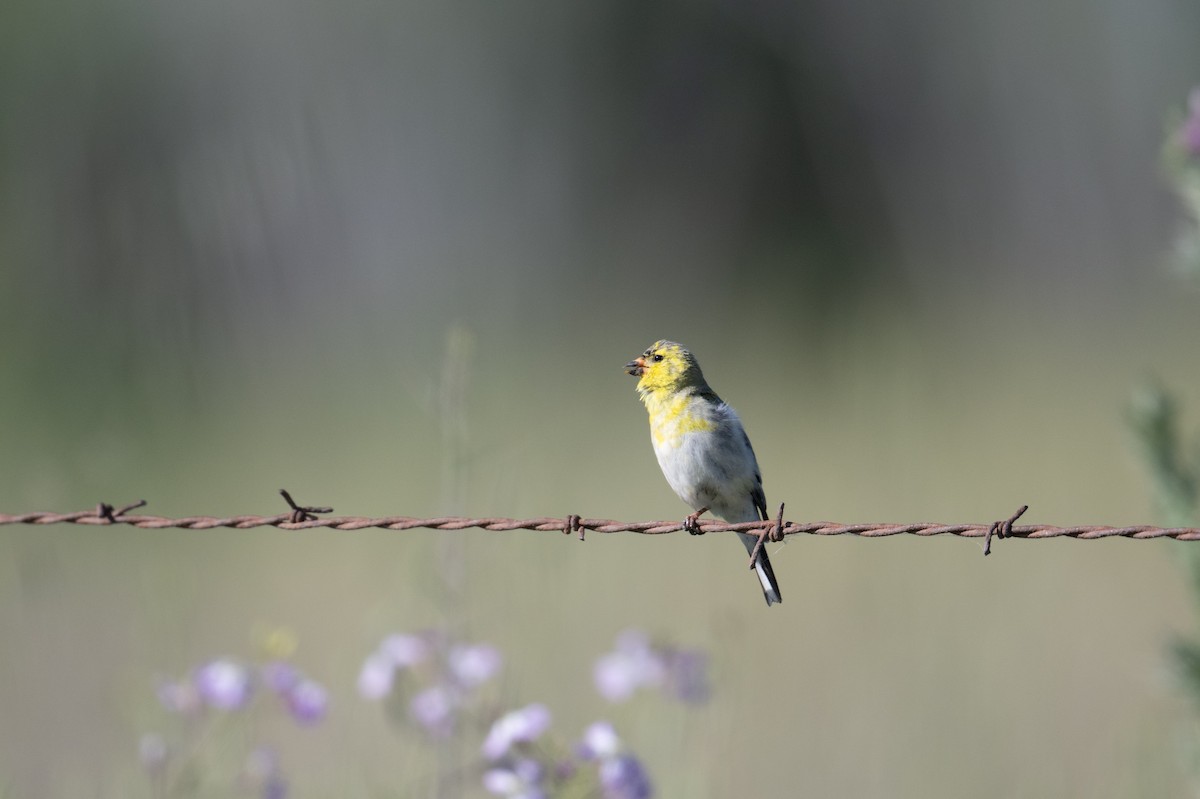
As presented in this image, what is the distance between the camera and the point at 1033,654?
234 inches

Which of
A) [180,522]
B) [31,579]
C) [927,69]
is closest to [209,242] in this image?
[927,69]

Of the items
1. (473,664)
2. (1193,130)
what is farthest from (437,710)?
(1193,130)

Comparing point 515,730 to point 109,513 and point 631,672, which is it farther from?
point 109,513

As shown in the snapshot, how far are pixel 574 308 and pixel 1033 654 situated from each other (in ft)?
32.2

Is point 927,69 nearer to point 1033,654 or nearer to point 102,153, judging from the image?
point 102,153

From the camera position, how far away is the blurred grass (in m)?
4.38

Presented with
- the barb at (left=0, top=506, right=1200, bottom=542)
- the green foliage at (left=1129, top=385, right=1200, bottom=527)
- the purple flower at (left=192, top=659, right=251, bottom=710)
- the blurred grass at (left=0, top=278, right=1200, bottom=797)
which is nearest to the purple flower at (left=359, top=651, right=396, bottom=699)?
the blurred grass at (left=0, top=278, right=1200, bottom=797)

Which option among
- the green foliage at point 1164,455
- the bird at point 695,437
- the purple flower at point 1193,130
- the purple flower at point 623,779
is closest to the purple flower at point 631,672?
the bird at point 695,437

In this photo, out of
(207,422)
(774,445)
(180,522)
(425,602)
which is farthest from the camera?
(207,422)

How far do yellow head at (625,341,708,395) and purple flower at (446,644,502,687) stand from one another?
0.87 m

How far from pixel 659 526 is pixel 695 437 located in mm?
957

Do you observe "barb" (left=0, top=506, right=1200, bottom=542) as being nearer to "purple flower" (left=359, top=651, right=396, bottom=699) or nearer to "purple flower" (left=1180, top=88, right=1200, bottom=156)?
"purple flower" (left=359, top=651, right=396, bottom=699)

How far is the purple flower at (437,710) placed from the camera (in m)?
3.62

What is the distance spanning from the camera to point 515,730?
326cm
